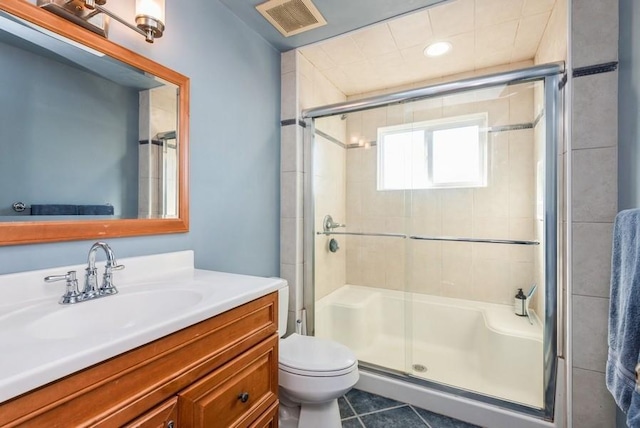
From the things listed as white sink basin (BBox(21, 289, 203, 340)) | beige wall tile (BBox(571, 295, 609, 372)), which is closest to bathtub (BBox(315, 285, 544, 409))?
beige wall tile (BBox(571, 295, 609, 372))

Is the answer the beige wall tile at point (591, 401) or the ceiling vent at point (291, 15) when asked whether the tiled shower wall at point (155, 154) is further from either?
the beige wall tile at point (591, 401)

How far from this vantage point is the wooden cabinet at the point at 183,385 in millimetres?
546

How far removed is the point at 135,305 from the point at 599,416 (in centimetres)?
198

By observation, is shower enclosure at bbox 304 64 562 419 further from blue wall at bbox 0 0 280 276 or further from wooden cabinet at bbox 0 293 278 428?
wooden cabinet at bbox 0 293 278 428

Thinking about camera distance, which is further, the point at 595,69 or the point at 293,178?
the point at 293,178

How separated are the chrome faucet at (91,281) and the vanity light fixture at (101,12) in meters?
0.79

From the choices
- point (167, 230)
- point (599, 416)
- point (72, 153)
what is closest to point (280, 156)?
point (167, 230)

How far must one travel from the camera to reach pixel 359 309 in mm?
2342

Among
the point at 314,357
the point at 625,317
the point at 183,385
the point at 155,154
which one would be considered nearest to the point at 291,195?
the point at 155,154

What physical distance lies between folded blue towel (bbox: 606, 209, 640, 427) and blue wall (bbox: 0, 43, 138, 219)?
1.73 metres

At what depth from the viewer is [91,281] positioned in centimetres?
98

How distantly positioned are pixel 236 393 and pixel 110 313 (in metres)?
0.49

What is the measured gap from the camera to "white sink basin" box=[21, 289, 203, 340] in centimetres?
79

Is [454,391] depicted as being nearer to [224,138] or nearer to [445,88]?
[445,88]
